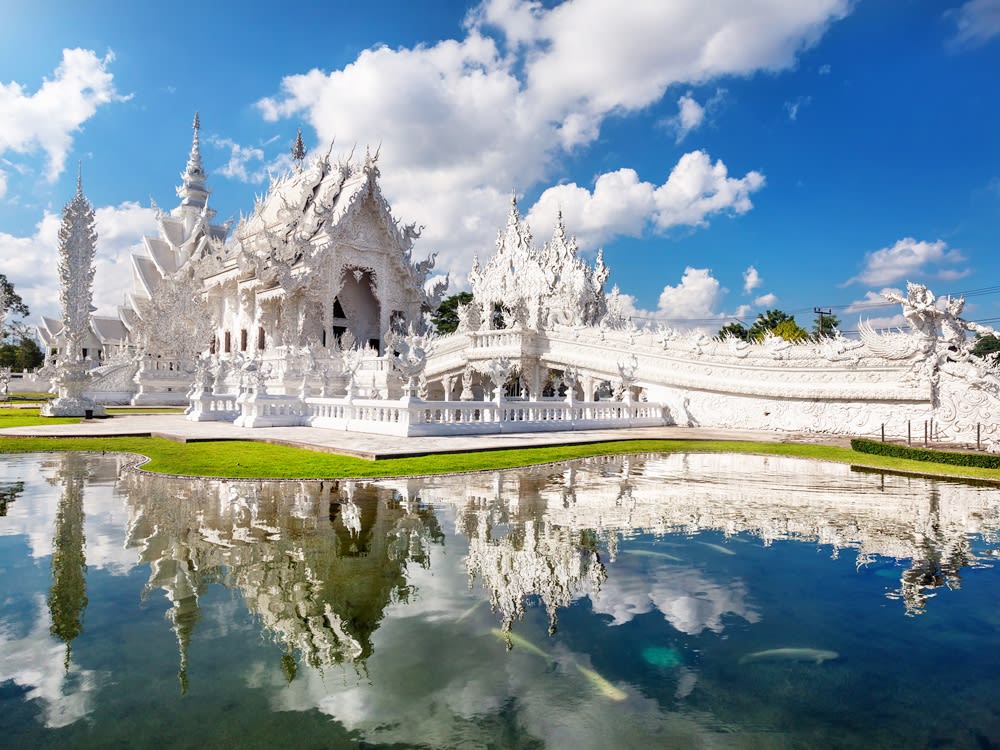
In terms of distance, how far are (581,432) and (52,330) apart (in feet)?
152

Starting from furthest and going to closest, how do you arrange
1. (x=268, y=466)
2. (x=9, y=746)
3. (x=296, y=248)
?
(x=296, y=248) → (x=268, y=466) → (x=9, y=746)

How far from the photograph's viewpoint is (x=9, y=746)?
2371mm

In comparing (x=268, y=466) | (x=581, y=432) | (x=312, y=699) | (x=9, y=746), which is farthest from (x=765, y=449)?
(x=9, y=746)

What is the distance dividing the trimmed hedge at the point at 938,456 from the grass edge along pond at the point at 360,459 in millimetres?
197

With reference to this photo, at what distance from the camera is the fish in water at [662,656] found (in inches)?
121

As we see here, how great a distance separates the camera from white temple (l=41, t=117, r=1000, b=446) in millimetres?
15219

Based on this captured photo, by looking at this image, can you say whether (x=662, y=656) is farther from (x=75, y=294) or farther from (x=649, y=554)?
(x=75, y=294)

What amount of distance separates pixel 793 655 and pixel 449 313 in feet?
161

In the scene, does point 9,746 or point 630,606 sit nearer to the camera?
point 9,746

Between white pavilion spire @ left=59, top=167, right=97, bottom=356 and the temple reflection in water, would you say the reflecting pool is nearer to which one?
the temple reflection in water

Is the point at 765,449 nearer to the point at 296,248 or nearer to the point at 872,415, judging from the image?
the point at 872,415

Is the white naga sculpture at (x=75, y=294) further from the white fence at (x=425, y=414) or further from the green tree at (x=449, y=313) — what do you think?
the green tree at (x=449, y=313)

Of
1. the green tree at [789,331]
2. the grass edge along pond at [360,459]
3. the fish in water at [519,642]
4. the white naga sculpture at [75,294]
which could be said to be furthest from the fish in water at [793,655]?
the green tree at [789,331]

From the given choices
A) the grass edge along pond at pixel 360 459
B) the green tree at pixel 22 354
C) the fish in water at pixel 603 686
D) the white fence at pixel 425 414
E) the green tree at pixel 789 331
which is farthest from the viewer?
the green tree at pixel 22 354
